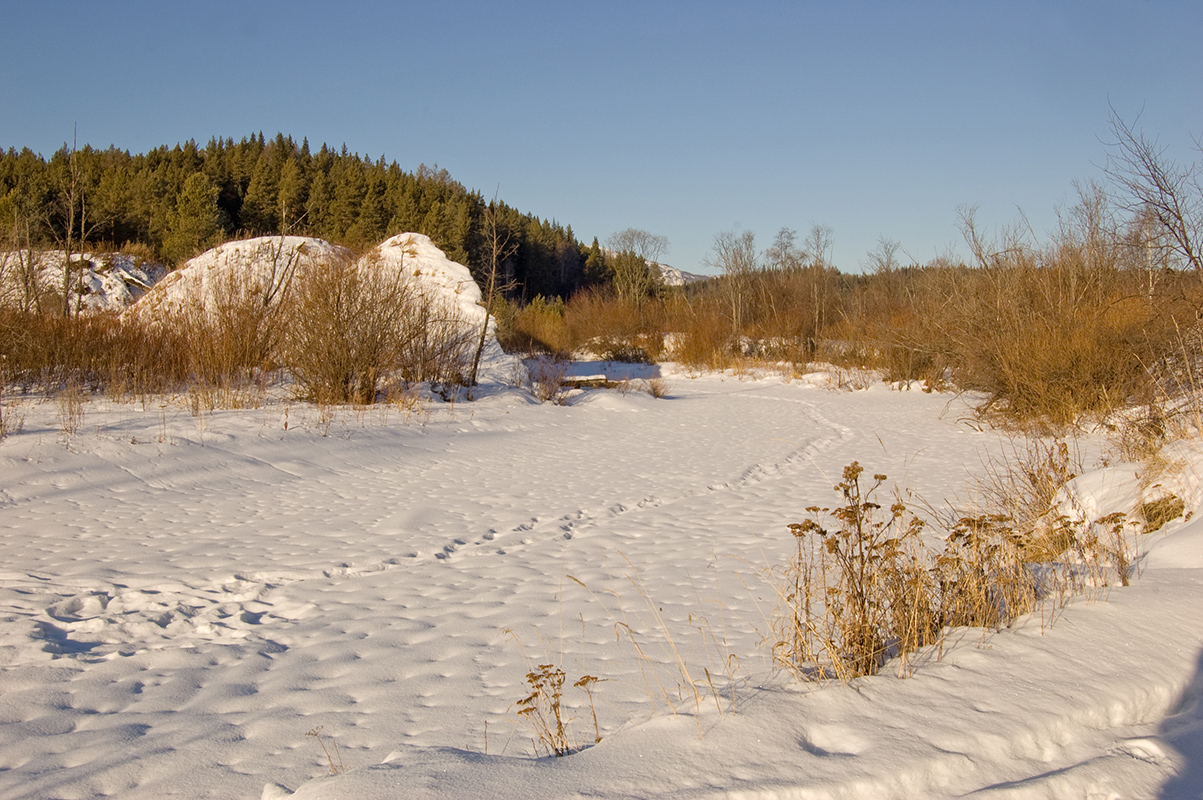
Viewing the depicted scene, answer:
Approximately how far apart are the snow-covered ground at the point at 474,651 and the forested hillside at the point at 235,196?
83.4ft

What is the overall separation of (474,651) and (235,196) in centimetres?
5117

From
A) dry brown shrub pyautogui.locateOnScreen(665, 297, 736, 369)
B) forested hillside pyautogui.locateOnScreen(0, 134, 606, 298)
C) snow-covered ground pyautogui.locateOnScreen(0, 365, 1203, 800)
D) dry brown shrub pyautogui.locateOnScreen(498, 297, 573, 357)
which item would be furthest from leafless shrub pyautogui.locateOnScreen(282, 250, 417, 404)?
dry brown shrub pyautogui.locateOnScreen(665, 297, 736, 369)

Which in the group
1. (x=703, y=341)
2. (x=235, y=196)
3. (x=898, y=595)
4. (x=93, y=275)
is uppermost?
(x=235, y=196)

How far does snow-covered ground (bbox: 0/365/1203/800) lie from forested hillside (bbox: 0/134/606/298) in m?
25.4

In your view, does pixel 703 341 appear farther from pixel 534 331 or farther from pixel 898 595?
pixel 898 595

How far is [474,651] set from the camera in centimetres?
395

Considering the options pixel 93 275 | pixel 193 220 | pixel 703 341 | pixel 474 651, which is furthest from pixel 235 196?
pixel 474 651

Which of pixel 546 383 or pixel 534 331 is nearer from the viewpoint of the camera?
→ pixel 546 383

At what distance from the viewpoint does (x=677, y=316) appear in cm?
4084

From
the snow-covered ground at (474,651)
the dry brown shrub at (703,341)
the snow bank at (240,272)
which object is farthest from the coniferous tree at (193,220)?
the snow-covered ground at (474,651)

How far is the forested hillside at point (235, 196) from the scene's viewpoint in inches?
1443

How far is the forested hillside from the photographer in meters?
36.7

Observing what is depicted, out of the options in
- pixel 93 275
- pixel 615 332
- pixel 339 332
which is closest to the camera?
pixel 339 332

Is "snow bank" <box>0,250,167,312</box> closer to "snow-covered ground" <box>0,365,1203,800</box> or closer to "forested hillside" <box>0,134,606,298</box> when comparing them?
"forested hillside" <box>0,134,606,298</box>
